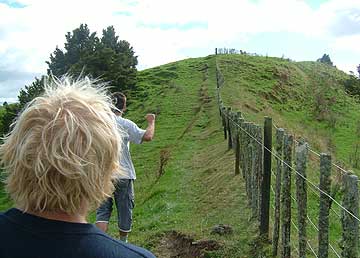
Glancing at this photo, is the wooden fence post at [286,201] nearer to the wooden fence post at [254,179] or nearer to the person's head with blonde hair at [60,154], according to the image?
the wooden fence post at [254,179]

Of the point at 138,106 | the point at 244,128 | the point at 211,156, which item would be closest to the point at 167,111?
the point at 138,106

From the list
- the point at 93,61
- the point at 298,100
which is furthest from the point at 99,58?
the point at 298,100

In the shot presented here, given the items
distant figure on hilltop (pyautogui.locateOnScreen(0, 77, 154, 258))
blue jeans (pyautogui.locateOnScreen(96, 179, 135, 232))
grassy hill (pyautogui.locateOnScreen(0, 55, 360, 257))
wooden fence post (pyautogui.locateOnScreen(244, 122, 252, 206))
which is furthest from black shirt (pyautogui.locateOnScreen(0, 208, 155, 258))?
wooden fence post (pyautogui.locateOnScreen(244, 122, 252, 206))

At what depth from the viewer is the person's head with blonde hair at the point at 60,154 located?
1980 mm

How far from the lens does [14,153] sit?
2061 millimetres

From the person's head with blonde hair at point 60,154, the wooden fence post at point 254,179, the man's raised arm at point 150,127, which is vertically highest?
the person's head with blonde hair at point 60,154

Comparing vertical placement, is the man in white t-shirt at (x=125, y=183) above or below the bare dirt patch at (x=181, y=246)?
above

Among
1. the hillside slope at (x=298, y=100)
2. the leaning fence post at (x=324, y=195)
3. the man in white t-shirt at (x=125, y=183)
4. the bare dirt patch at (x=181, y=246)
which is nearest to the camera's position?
the leaning fence post at (x=324, y=195)

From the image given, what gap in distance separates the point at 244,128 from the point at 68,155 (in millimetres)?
9892

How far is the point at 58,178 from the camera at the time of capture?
2.00 meters

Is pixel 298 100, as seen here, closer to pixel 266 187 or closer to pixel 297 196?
pixel 266 187

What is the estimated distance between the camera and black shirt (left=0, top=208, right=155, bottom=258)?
195cm

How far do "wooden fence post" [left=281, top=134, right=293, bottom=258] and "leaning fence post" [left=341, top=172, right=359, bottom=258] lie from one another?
204cm

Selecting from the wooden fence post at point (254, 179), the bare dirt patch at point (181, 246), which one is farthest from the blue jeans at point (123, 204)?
the wooden fence post at point (254, 179)
